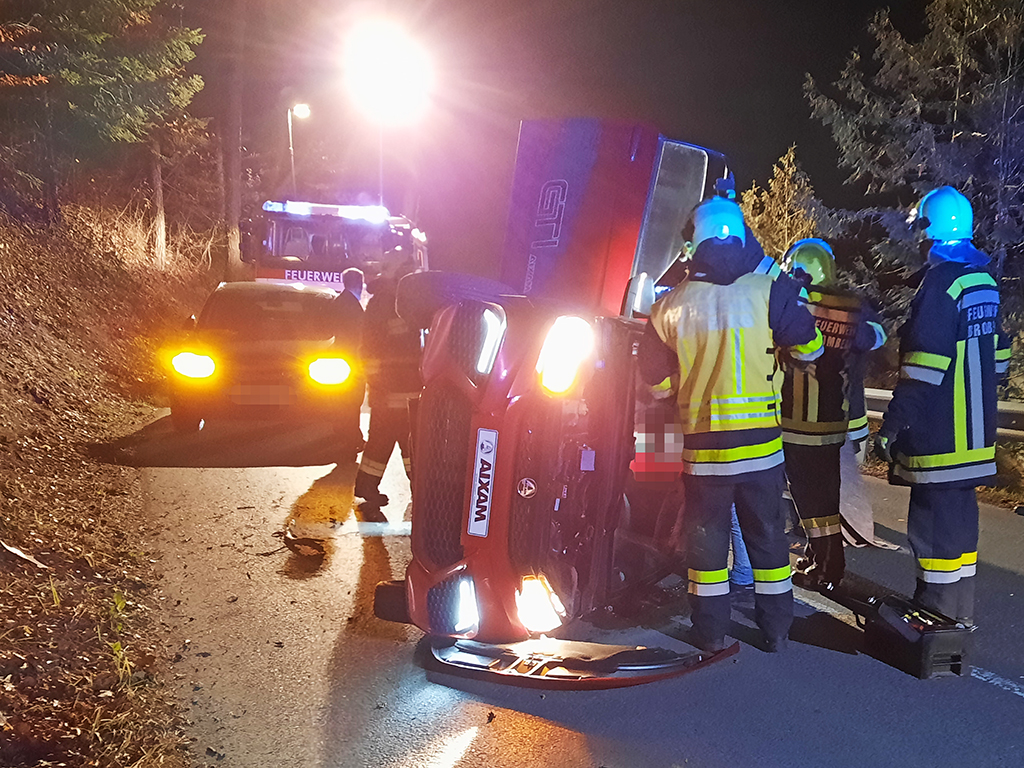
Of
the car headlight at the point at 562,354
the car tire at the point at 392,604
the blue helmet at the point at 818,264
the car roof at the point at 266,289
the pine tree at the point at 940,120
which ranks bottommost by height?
the car tire at the point at 392,604

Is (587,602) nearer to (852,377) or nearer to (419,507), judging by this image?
(419,507)

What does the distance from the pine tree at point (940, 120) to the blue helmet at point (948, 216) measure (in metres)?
12.0

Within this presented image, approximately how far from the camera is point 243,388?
7020 mm

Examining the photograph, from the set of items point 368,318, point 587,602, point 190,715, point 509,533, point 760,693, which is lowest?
point 190,715

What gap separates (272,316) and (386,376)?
2.65 meters

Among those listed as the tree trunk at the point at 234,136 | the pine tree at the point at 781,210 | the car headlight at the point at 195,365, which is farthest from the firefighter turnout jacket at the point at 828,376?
the tree trunk at the point at 234,136

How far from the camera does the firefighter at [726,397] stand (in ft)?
11.1

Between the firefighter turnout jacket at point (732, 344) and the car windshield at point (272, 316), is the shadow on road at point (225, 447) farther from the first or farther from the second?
the firefighter turnout jacket at point (732, 344)

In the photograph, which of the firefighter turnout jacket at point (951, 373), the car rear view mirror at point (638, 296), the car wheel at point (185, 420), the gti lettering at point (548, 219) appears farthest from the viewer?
the car wheel at point (185, 420)

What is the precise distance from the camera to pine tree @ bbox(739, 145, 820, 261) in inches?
643

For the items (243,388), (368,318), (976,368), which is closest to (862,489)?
(976,368)

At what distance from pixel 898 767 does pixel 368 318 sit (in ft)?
13.7

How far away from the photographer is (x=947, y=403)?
11.5 ft

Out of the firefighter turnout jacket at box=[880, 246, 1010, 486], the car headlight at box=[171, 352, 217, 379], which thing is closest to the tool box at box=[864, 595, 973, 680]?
the firefighter turnout jacket at box=[880, 246, 1010, 486]
